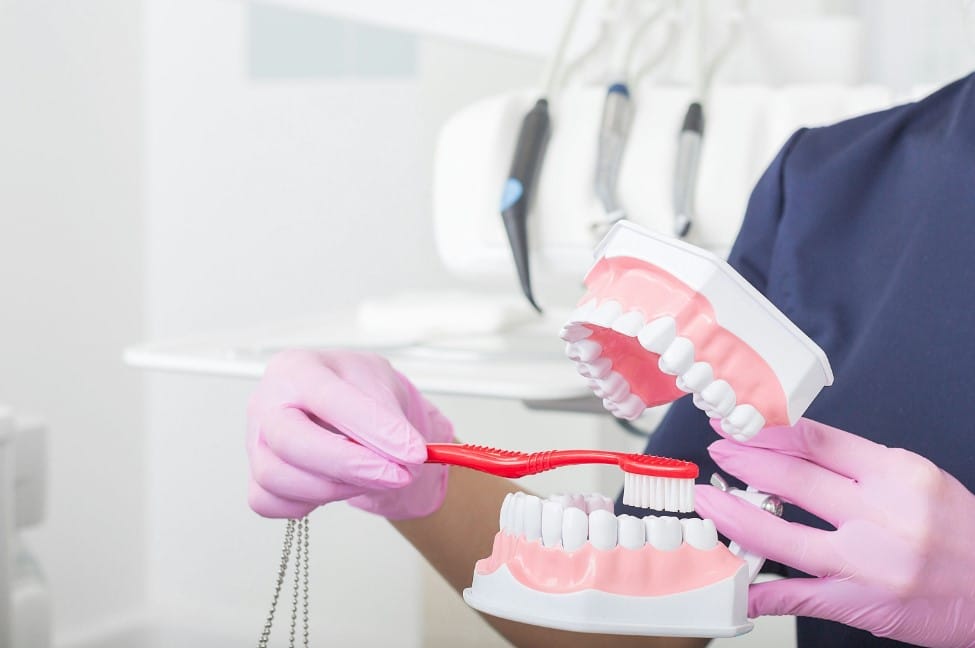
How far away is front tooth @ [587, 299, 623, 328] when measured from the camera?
457mm

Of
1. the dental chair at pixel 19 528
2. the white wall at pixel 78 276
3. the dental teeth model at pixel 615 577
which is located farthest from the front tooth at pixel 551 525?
the white wall at pixel 78 276

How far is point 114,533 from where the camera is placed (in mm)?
2018

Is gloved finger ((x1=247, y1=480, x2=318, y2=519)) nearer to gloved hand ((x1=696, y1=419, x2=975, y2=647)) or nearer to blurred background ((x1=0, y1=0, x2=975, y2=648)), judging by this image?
gloved hand ((x1=696, y1=419, x2=975, y2=647))

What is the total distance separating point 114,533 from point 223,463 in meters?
0.25

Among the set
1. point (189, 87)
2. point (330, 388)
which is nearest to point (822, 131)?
point (330, 388)

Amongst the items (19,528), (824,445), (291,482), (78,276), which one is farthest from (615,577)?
(78,276)

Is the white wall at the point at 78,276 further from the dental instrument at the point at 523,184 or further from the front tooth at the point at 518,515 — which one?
the front tooth at the point at 518,515

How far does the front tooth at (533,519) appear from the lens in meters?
0.49

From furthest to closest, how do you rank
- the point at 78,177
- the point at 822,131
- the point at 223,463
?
the point at 223,463
the point at 78,177
the point at 822,131

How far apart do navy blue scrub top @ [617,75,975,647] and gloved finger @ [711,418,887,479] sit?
0.66ft

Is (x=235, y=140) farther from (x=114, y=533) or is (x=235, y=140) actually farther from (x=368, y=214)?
(x=114, y=533)

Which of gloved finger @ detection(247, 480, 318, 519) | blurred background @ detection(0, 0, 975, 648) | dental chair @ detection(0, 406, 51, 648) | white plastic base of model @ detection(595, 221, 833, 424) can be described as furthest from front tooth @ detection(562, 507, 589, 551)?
blurred background @ detection(0, 0, 975, 648)

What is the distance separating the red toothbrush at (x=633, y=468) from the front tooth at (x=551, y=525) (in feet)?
0.07

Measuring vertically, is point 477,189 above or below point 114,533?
above
